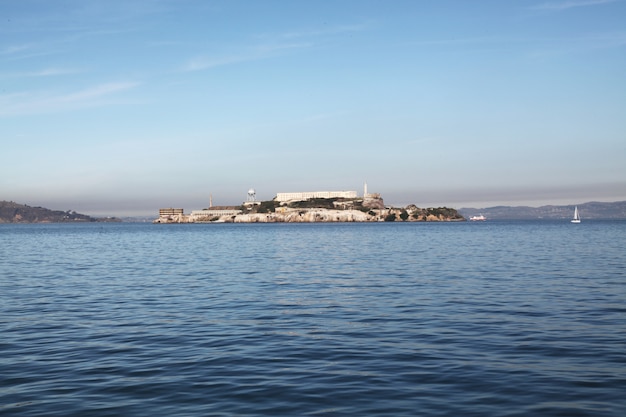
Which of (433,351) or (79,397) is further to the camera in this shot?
(433,351)

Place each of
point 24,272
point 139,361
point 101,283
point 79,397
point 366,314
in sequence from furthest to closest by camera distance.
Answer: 1. point 24,272
2. point 101,283
3. point 366,314
4. point 139,361
5. point 79,397

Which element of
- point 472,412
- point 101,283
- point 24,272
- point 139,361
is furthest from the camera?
point 24,272

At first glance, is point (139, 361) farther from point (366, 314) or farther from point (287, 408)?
point (366, 314)

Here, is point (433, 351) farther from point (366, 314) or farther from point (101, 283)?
point (101, 283)

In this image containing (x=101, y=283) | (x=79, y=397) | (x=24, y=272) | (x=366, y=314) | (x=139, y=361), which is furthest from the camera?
(x=24, y=272)

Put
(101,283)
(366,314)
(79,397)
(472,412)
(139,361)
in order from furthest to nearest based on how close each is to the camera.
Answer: (101,283)
(366,314)
(139,361)
(79,397)
(472,412)

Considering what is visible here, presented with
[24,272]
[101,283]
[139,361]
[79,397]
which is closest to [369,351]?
[139,361]

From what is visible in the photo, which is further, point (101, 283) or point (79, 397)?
point (101, 283)

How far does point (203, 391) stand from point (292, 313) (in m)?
12.6

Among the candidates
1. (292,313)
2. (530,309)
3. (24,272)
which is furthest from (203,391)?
(24,272)

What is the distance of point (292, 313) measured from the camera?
27016 mm

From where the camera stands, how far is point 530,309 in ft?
89.1

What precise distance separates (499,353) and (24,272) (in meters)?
44.1

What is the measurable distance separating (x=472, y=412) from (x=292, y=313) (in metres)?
14.9
